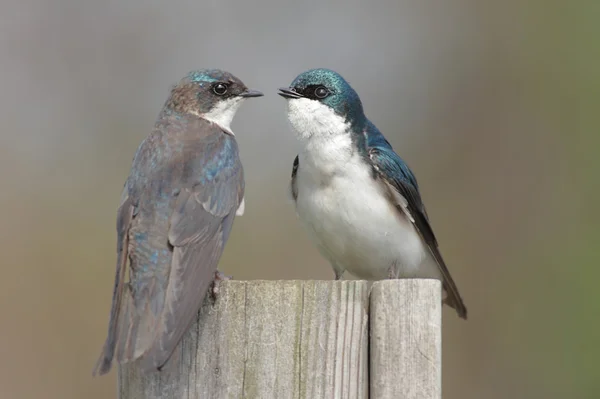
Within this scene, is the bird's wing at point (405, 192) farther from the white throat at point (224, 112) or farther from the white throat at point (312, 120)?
the white throat at point (224, 112)

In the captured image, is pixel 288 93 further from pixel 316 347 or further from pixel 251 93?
pixel 316 347

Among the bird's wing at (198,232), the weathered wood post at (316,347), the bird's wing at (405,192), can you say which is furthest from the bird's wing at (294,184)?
the weathered wood post at (316,347)

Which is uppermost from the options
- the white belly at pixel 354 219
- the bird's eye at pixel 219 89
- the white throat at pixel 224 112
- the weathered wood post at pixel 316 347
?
the bird's eye at pixel 219 89

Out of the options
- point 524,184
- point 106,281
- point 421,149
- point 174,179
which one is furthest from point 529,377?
point 174,179

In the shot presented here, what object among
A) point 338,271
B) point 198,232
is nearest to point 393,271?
point 338,271

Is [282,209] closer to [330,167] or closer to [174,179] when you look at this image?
[330,167]

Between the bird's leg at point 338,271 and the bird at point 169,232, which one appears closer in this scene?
the bird at point 169,232

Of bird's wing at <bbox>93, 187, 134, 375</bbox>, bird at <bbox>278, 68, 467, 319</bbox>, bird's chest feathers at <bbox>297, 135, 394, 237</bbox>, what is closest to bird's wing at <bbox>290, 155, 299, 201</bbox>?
bird at <bbox>278, 68, 467, 319</bbox>

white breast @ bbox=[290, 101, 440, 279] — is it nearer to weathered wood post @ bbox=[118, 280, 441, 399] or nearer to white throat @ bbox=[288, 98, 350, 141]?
white throat @ bbox=[288, 98, 350, 141]
